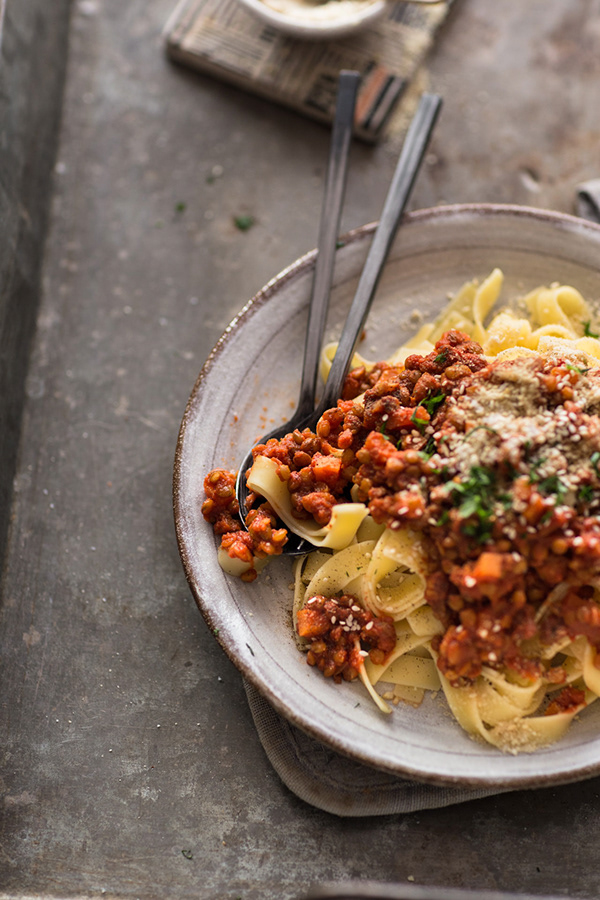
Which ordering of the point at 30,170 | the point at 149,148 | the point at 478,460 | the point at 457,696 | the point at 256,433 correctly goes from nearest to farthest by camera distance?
the point at 478,460 → the point at 457,696 → the point at 256,433 → the point at 30,170 → the point at 149,148

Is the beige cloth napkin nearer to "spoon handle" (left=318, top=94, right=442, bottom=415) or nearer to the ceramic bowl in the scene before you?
the ceramic bowl

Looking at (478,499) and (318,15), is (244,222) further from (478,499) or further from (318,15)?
(478,499)

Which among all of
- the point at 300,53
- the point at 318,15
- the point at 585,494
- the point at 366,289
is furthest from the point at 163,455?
the point at 318,15

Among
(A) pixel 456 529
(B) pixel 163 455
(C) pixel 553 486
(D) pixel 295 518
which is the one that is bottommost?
(B) pixel 163 455

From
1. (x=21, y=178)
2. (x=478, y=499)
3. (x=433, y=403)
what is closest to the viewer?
(x=478, y=499)

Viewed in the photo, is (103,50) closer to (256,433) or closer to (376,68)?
(376,68)

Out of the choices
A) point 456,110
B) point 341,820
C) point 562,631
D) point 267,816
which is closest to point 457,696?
point 562,631
